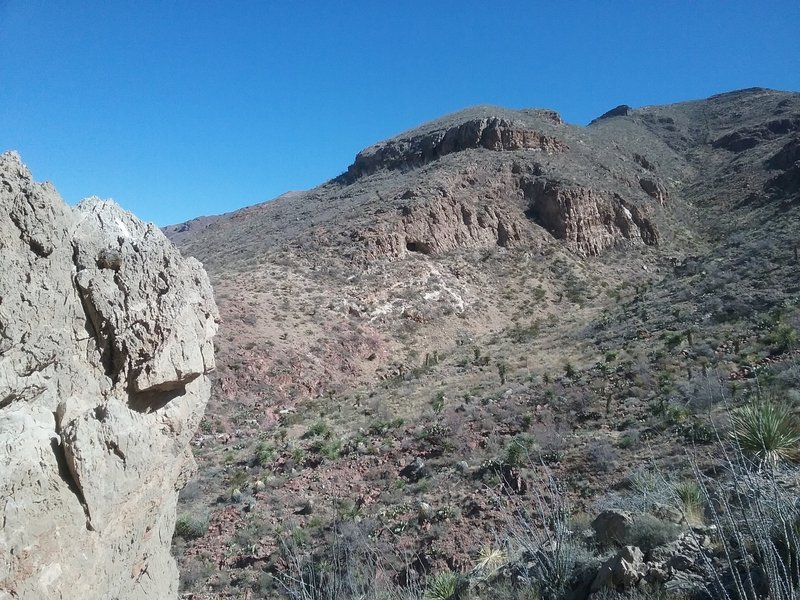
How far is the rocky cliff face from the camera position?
3.17 meters

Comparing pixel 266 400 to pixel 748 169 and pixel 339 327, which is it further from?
pixel 748 169

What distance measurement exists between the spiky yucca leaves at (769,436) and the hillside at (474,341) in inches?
36.3

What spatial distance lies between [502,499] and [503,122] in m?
41.2

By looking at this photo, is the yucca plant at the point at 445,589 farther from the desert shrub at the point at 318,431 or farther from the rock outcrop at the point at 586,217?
the rock outcrop at the point at 586,217

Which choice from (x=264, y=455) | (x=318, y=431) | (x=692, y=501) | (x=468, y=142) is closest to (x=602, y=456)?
(x=692, y=501)

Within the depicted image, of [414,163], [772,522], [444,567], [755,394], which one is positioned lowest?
[444,567]

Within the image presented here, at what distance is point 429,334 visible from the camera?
25.3 m

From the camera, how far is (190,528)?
29.8 ft

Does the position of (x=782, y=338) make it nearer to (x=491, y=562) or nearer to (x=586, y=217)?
(x=491, y=562)

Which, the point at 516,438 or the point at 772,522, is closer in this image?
the point at 772,522

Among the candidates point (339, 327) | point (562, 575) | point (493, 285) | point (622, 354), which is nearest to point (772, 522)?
point (562, 575)

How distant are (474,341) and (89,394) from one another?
73.2 ft

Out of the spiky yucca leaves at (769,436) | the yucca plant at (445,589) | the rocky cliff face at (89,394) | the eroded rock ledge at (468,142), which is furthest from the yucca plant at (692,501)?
the eroded rock ledge at (468,142)

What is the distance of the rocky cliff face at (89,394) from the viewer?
125 inches
